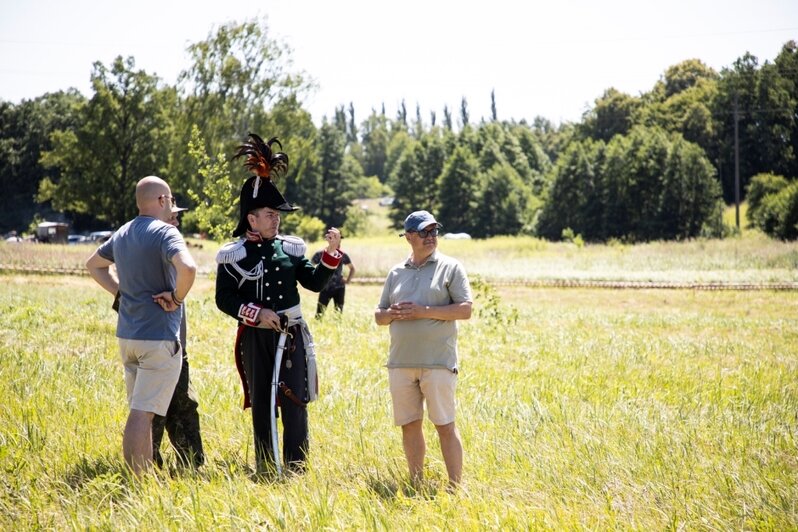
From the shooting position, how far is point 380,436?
20.9 ft

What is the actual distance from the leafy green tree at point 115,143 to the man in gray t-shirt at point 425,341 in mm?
45824

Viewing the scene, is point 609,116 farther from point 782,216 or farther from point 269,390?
point 269,390

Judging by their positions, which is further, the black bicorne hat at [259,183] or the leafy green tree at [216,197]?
the leafy green tree at [216,197]

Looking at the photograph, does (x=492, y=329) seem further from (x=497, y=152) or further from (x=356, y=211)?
(x=497, y=152)

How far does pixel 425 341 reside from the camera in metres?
5.41

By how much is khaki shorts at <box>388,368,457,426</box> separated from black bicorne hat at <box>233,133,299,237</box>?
143cm

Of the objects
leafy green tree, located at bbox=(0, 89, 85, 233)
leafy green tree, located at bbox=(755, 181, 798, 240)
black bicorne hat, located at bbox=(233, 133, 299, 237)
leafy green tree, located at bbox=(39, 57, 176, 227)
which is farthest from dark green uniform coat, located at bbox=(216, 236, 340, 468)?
leafy green tree, located at bbox=(0, 89, 85, 233)

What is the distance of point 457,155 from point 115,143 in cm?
5092

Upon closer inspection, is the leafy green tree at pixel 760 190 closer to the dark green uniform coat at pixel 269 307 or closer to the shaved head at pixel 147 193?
the dark green uniform coat at pixel 269 307

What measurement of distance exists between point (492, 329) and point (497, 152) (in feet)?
293

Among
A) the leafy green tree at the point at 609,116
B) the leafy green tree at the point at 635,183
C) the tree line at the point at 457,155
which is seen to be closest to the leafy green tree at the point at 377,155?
the tree line at the point at 457,155

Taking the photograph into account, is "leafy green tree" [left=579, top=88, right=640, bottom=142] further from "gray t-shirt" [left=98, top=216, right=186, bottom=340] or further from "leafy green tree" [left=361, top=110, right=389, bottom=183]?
"gray t-shirt" [left=98, top=216, right=186, bottom=340]

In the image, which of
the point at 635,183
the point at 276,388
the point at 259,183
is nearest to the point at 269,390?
the point at 276,388

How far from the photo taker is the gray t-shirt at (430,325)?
540cm
